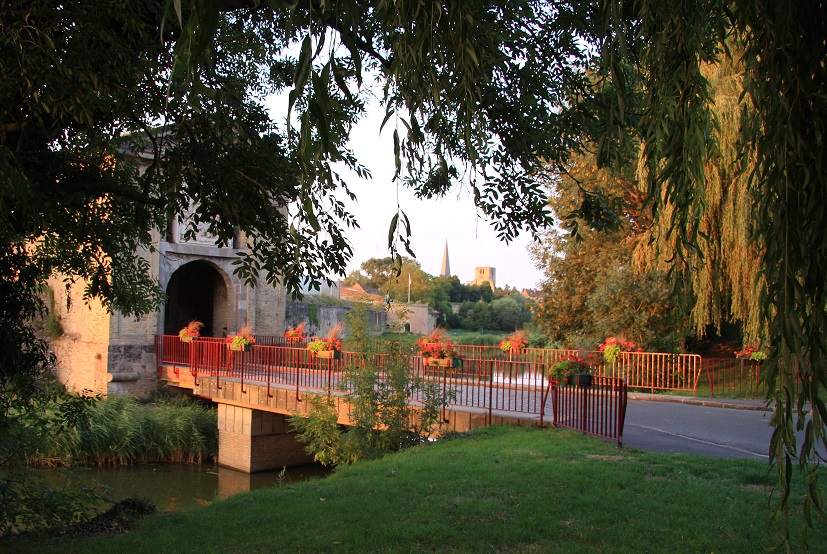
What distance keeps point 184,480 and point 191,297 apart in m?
13.4

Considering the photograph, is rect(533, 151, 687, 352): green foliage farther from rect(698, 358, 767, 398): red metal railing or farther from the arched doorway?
the arched doorway

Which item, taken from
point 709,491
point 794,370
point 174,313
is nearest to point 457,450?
point 709,491

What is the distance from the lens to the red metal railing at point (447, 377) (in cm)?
1046

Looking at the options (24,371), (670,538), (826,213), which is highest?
(826,213)

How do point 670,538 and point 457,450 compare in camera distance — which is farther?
point 457,450

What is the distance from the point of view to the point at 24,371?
701 centimetres

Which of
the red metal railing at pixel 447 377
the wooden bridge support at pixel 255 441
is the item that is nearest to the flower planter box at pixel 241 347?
the red metal railing at pixel 447 377

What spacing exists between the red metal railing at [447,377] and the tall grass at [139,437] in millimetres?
1397

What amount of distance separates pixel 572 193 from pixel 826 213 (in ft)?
65.4

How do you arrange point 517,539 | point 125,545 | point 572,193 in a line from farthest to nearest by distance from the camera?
point 572,193 < point 125,545 < point 517,539

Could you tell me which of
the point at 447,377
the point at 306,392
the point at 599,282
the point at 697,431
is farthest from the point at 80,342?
the point at 697,431

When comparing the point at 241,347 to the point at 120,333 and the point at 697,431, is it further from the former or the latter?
the point at 697,431

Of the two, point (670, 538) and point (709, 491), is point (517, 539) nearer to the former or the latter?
point (670, 538)

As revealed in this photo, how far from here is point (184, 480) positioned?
15.8 meters
